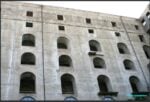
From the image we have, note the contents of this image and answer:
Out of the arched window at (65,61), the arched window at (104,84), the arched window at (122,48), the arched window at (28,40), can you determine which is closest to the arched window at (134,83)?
the arched window at (104,84)

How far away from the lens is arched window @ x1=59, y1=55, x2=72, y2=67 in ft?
77.2

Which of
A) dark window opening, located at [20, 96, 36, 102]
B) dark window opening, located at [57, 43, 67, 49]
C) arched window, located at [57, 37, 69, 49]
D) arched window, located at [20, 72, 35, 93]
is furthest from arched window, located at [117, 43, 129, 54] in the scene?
dark window opening, located at [20, 96, 36, 102]

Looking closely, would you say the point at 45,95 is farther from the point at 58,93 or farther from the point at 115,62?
the point at 115,62

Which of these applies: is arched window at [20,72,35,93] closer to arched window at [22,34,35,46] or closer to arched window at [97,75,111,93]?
arched window at [22,34,35,46]

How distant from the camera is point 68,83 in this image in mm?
22953

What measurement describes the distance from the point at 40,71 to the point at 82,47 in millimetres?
6082

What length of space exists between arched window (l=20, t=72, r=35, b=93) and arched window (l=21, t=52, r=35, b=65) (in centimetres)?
187

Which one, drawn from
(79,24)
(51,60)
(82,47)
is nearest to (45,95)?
(51,60)

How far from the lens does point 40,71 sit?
21.0 m

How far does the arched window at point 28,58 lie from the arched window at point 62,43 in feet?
13.0

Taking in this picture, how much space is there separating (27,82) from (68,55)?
513cm

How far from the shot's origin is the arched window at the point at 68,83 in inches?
865

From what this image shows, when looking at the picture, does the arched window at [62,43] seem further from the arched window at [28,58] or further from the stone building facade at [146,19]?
the stone building facade at [146,19]

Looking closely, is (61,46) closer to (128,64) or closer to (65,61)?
(65,61)
